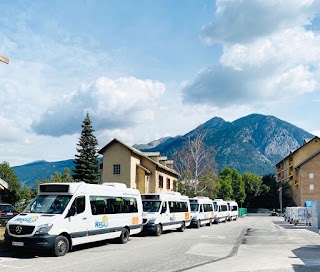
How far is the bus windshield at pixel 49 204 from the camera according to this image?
14844 mm

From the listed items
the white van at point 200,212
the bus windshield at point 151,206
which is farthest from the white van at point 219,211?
the bus windshield at point 151,206

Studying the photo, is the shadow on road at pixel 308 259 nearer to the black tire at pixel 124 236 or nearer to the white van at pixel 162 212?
the black tire at pixel 124 236

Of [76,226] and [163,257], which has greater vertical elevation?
[76,226]

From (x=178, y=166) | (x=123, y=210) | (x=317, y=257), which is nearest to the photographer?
(x=317, y=257)

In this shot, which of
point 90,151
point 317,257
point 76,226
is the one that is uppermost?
point 90,151

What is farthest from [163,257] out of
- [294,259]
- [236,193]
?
[236,193]

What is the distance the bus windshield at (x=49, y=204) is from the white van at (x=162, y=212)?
9.21m

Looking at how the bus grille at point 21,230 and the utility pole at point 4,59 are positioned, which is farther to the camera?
the utility pole at point 4,59

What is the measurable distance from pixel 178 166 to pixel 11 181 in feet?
181

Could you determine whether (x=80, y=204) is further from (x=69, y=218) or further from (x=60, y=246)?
(x=60, y=246)

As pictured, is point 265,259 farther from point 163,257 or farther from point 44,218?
point 44,218

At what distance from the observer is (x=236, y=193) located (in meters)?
95.5

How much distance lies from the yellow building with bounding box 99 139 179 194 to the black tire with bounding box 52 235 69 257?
3376 cm

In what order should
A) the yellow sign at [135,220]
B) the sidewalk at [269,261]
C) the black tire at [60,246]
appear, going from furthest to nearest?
the yellow sign at [135,220] → the black tire at [60,246] → the sidewalk at [269,261]
